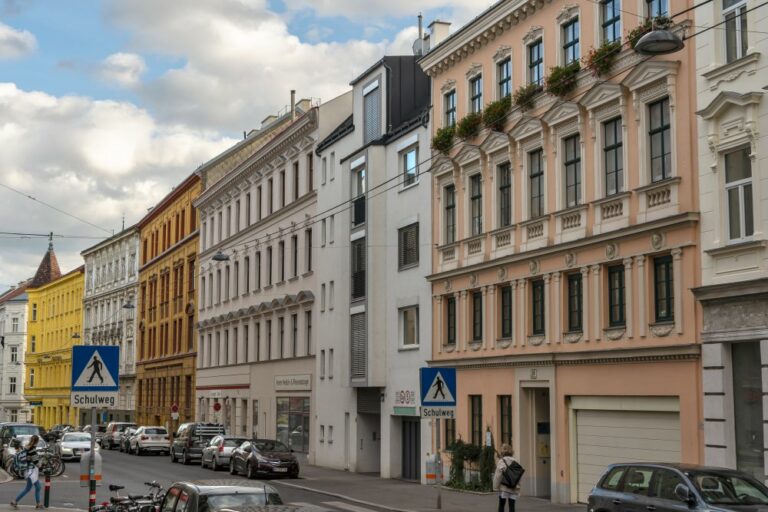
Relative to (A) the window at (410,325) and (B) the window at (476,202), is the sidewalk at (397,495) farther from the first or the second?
(B) the window at (476,202)

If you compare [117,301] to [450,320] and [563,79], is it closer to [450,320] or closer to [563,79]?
[450,320]

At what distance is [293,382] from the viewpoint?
49531 millimetres

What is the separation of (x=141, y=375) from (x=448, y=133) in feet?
184

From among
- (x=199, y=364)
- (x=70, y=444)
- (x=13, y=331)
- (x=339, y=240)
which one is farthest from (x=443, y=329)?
(x=13, y=331)

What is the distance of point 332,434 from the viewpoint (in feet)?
144

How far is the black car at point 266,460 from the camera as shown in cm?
3834

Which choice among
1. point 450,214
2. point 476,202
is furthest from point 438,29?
point 476,202

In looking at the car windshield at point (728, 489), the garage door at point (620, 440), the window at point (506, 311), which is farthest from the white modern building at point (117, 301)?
the car windshield at point (728, 489)

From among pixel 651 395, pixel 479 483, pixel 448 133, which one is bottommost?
pixel 479 483

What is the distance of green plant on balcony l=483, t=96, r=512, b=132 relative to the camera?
30909 mm

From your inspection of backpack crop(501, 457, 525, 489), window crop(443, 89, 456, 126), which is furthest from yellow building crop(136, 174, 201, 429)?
backpack crop(501, 457, 525, 489)

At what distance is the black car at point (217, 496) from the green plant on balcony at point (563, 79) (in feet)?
51.6

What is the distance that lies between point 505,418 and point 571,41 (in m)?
10.3

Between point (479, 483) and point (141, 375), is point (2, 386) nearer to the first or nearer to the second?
point (141, 375)
